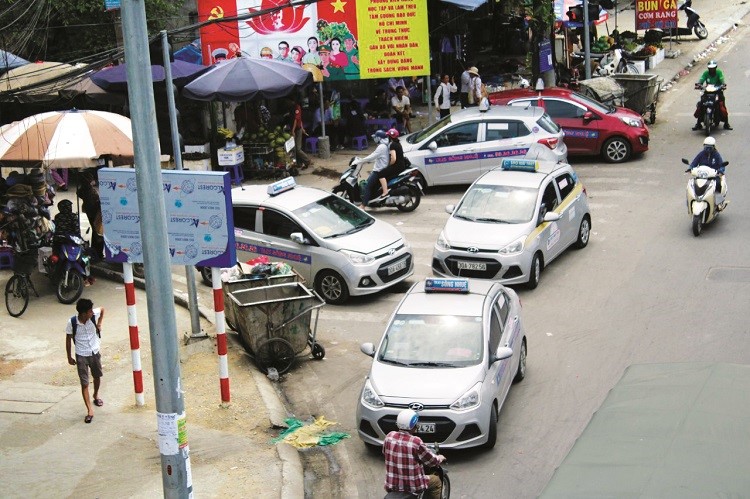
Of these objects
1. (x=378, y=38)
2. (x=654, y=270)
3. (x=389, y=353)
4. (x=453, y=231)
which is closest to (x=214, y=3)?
(x=378, y=38)

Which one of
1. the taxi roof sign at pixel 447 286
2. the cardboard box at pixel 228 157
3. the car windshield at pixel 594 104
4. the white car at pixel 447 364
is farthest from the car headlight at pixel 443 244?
the cardboard box at pixel 228 157

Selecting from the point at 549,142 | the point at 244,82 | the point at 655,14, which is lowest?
the point at 549,142

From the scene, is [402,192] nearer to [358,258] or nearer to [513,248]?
[358,258]

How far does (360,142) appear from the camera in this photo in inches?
1110

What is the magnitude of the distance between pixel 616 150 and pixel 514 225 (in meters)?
8.38

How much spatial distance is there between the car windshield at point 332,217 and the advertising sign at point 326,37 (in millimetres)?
8269

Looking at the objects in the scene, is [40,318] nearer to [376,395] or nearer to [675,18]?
[376,395]

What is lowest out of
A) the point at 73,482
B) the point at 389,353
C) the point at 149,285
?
the point at 73,482

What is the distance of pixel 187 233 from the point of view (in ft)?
42.9

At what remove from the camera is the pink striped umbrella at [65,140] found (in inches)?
692

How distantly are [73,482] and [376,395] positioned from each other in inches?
135

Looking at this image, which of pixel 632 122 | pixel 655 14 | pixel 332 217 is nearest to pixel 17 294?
pixel 332 217

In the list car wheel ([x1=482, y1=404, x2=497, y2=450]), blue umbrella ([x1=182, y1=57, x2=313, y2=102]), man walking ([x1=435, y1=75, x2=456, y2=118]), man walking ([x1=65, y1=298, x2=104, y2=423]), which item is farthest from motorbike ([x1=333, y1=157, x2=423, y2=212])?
car wheel ([x1=482, y1=404, x2=497, y2=450])

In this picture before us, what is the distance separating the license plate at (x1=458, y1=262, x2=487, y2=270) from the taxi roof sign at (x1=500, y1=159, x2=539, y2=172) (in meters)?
2.54
